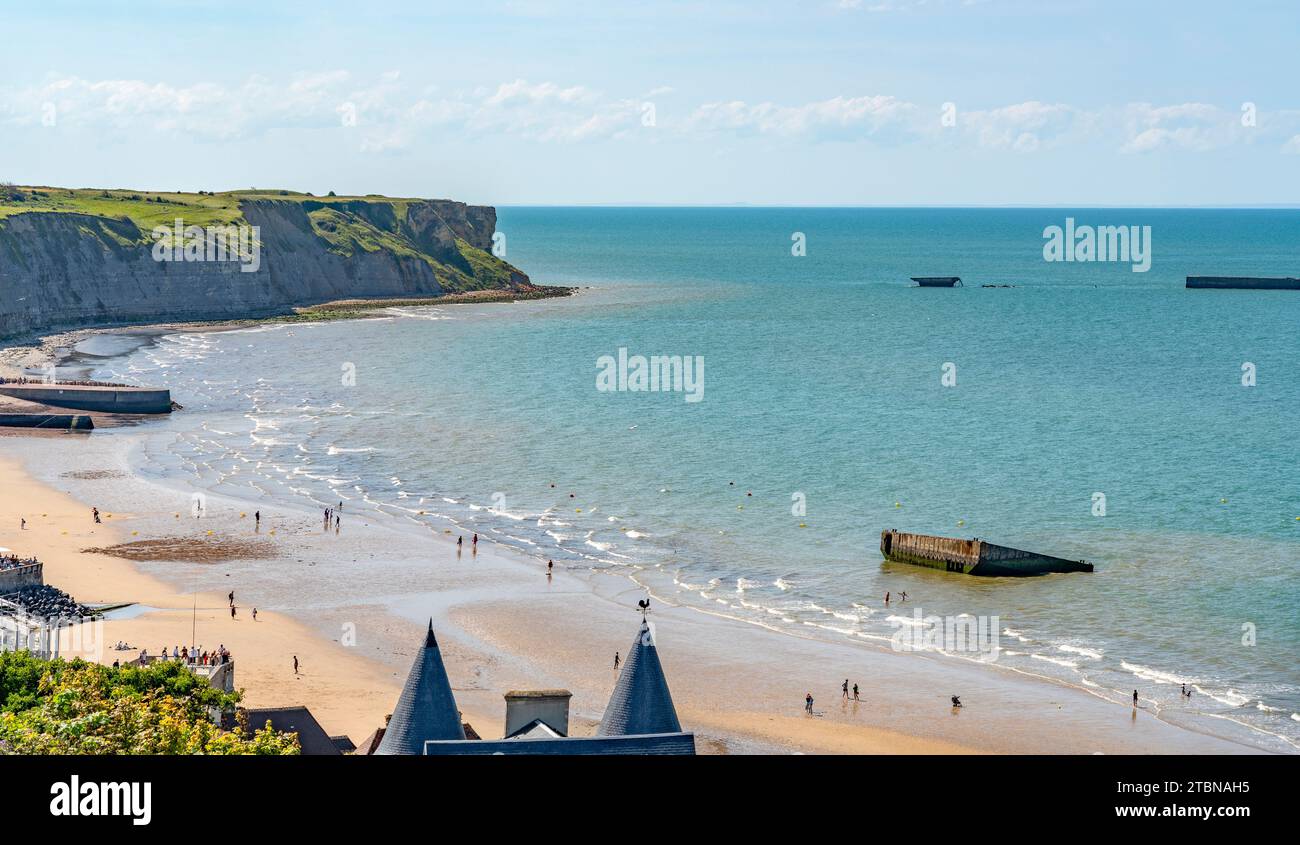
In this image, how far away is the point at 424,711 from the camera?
30.8 metres

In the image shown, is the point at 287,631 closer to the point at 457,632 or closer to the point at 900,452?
the point at 457,632

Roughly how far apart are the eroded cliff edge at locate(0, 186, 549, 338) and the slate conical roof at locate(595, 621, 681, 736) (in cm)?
11554

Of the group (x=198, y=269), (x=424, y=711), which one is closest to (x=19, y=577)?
(x=424, y=711)

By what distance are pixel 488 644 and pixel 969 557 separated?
21552 millimetres

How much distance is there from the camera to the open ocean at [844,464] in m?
54.9

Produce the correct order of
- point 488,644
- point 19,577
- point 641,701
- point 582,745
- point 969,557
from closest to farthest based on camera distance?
point 582,745 → point 641,701 → point 19,577 → point 488,644 → point 969,557

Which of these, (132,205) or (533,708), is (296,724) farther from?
(132,205)

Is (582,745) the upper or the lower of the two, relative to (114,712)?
lower

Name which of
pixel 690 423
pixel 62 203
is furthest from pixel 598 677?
pixel 62 203

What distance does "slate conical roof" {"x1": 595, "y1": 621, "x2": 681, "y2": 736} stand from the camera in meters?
30.9

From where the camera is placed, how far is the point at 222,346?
141 m

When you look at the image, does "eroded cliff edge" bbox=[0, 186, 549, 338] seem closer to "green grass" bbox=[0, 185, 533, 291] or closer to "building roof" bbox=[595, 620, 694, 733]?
"green grass" bbox=[0, 185, 533, 291]
